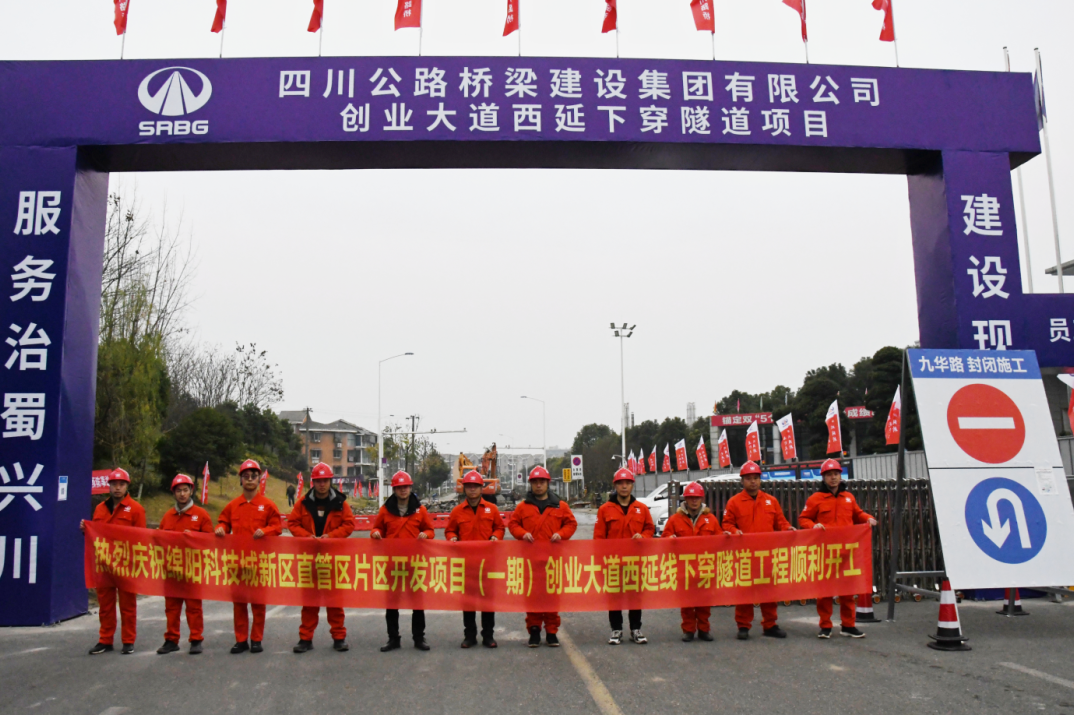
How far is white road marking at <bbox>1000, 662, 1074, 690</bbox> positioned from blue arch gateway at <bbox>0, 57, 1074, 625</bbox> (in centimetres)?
498

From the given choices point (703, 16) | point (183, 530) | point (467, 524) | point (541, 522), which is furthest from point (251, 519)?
point (703, 16)

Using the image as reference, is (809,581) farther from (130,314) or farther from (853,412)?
(853,412)

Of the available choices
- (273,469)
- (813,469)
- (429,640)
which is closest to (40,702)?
(429,640)

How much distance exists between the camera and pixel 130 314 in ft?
78.8

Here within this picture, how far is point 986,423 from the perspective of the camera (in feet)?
27.4

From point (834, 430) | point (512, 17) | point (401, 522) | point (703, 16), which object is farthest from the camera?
point (834, 430)

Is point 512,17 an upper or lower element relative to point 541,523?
upper

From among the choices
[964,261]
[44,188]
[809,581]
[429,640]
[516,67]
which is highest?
[516,67]

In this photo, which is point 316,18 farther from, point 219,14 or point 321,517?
point 321,517

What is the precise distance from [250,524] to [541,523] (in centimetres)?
288

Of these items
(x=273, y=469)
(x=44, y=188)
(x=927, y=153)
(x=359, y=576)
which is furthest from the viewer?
(x=273, y=469)

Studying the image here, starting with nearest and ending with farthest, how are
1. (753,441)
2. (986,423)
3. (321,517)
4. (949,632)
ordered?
1. (949,632)
2. (321,517)
3. (986,423)
4. (753,441)

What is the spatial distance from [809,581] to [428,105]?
749cm

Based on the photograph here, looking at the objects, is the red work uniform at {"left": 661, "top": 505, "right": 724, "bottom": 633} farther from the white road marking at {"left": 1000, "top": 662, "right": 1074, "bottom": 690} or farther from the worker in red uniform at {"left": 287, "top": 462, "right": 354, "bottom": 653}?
the worker in red uniform at {"left": 287, "top": 462, "right": 354, "bottom": 653}
